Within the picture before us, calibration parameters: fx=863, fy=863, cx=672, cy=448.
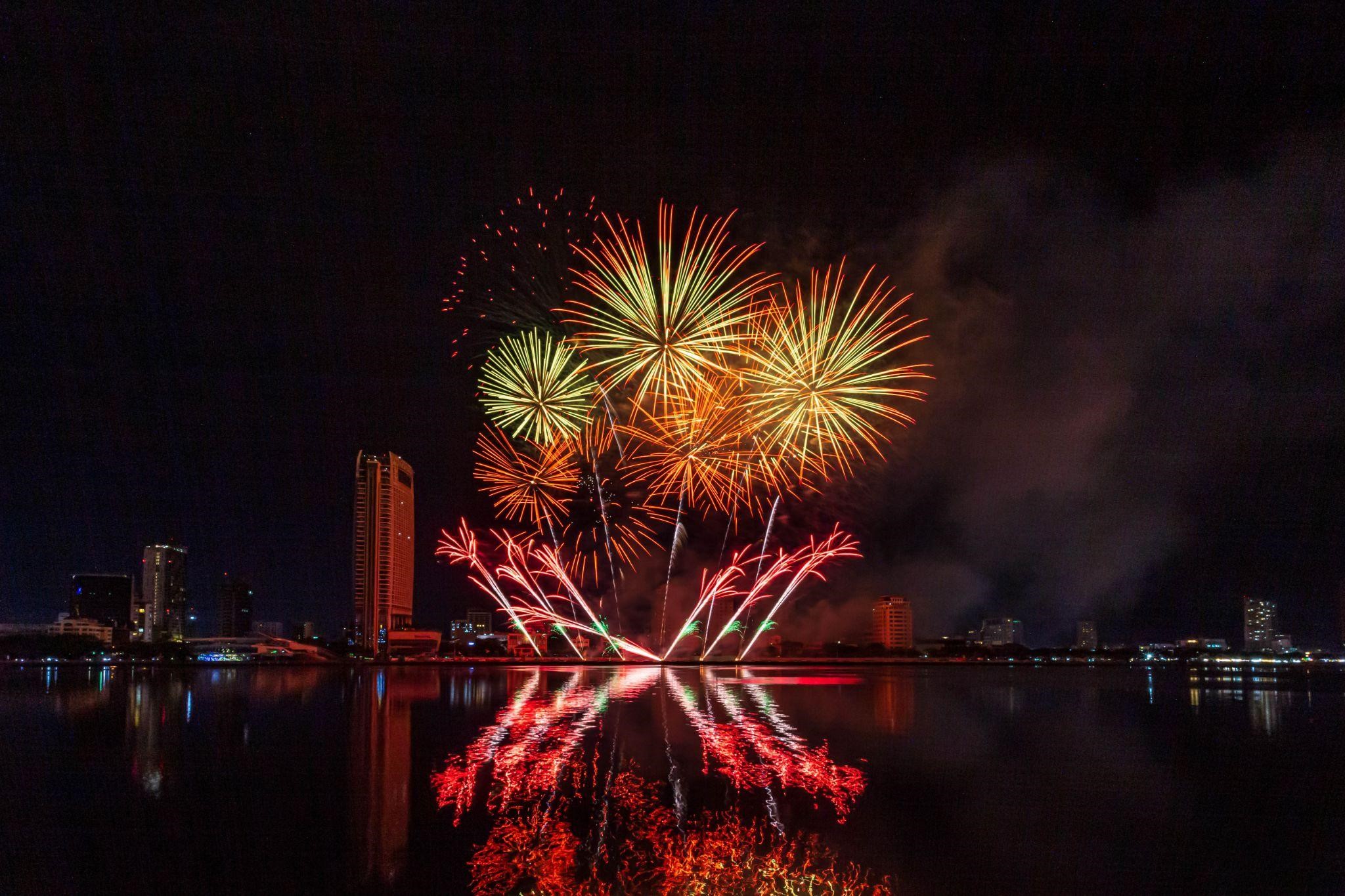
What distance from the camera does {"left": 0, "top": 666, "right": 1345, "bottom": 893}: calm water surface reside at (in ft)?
29.1

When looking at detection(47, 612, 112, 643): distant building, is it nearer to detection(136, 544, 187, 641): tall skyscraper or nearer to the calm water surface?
detection(136, 544, 187, 641): tall skyscraper

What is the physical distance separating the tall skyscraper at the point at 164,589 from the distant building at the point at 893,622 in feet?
Answer: 400

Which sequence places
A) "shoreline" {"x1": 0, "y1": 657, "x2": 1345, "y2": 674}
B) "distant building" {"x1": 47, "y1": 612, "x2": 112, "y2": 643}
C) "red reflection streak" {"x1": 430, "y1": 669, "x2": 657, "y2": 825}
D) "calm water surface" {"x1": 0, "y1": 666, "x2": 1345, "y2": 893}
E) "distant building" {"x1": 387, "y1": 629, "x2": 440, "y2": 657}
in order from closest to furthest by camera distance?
1. "calm water surface" {"x1": 0, "y1": 666, "x2": 1345, "y2": 893}
2. "red reflection streak" {"x1": 430, "y1": 669, "x2": 657, "y2": 825}
3. "shoreline" {"x1": 0, "y1": 657, "x2": 1345, "y2": 674}
4. "distant building" {"x1": 387, "y1": 629, "x2": 440, "y2": 657}
5. "distant building" {"x1": 47, "y1": 612, "x2": 112, "y2": 643}

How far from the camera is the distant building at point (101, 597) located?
165250 millimetres

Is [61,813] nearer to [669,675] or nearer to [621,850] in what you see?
[621,850]

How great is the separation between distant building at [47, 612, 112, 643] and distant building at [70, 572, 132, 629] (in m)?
6.44

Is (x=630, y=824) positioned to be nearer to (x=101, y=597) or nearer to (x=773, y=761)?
(x=773, y=761)

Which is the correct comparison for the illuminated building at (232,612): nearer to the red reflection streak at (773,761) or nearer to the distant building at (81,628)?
the distant building at (81,628)

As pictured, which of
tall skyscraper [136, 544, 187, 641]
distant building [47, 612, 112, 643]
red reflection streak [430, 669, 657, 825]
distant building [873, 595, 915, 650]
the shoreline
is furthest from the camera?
tall skyscraper [136, 544, 187, 641]

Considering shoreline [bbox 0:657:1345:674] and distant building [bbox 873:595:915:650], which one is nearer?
shoreline [bbox 0:657:1345:674]

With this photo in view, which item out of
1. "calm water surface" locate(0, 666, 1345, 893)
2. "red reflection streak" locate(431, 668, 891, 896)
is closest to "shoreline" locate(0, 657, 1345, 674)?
"calm water surface" locate(0, 666, 1345, 893)


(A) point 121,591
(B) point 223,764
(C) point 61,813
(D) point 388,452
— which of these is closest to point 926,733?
(B) point 223,764

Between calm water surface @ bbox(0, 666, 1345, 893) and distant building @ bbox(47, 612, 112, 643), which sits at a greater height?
calm water surface @ bbox(0, 666, 1345, 893)

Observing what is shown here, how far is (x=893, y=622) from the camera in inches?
4560
